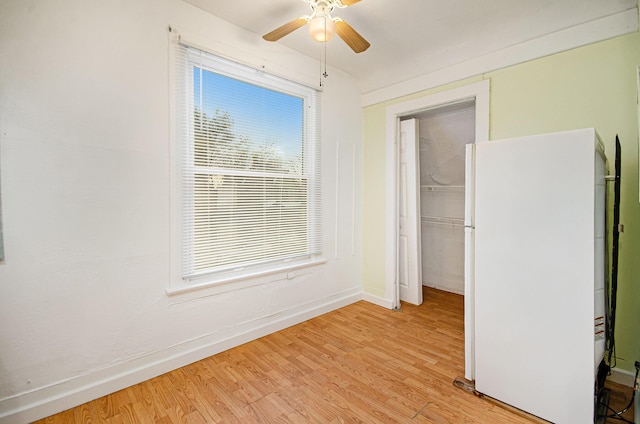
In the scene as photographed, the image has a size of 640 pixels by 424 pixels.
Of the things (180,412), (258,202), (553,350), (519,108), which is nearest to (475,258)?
(553,350)

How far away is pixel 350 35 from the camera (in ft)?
6.60

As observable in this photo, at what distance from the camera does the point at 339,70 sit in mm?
3334

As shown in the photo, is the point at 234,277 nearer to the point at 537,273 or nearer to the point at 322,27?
the point at 322,27

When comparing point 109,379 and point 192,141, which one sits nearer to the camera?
point 109,379

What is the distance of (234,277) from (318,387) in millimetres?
1098

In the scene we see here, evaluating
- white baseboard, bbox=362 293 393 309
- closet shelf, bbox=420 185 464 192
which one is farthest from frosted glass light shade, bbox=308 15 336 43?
closet shelf, bbox=420 185 464 192

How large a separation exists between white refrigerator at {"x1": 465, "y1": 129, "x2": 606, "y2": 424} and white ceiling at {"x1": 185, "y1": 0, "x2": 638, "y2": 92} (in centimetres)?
119

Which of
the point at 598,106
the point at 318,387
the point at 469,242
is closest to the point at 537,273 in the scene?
the point at 469,242

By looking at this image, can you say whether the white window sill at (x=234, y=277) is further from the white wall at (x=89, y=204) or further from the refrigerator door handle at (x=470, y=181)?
the refrigerator door handle at (x=470, y=181)

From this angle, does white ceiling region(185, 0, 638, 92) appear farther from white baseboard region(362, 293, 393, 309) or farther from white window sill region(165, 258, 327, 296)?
white baseboard region(362, 293, 393, 309)

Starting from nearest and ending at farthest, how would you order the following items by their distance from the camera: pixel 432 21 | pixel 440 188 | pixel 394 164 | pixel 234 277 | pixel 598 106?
pixel 598 106, pixel 432 21, pixel 234 277, pixel 394 164, pixel 440 188

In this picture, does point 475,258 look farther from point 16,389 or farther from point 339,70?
point 16,389

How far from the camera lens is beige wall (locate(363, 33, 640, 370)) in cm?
199

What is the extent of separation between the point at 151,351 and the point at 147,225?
91 cm
